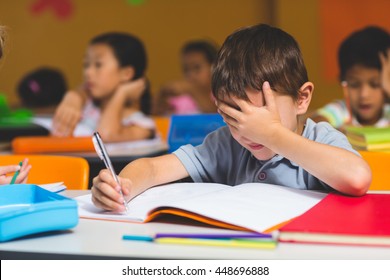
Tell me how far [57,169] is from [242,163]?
0.55 metres

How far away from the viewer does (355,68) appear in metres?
2.88

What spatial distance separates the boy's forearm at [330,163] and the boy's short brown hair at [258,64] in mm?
124

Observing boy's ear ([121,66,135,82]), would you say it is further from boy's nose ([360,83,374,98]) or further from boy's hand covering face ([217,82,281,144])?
boy's hand covering face ([217,82,281,144])

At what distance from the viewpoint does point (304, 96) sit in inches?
54.5

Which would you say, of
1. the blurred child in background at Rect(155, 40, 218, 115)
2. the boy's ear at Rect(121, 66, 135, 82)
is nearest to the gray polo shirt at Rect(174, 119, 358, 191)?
the boy's ear at Rect(121, 66, 135, 82)

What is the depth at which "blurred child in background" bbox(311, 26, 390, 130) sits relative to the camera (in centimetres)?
288

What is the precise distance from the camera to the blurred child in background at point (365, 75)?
2881mm

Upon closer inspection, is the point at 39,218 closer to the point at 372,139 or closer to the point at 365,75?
the point at 372,139

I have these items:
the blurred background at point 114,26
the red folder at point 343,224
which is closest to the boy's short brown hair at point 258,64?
the red folder at point 343,224

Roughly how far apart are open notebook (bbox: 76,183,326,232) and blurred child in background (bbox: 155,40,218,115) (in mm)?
3384

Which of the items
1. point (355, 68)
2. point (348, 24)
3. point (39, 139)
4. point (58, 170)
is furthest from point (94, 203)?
point (348, 24)

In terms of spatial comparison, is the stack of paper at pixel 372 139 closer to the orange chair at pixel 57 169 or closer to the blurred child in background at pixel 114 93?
the orange chair at pixel 57 169

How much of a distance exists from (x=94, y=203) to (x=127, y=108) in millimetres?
2178
